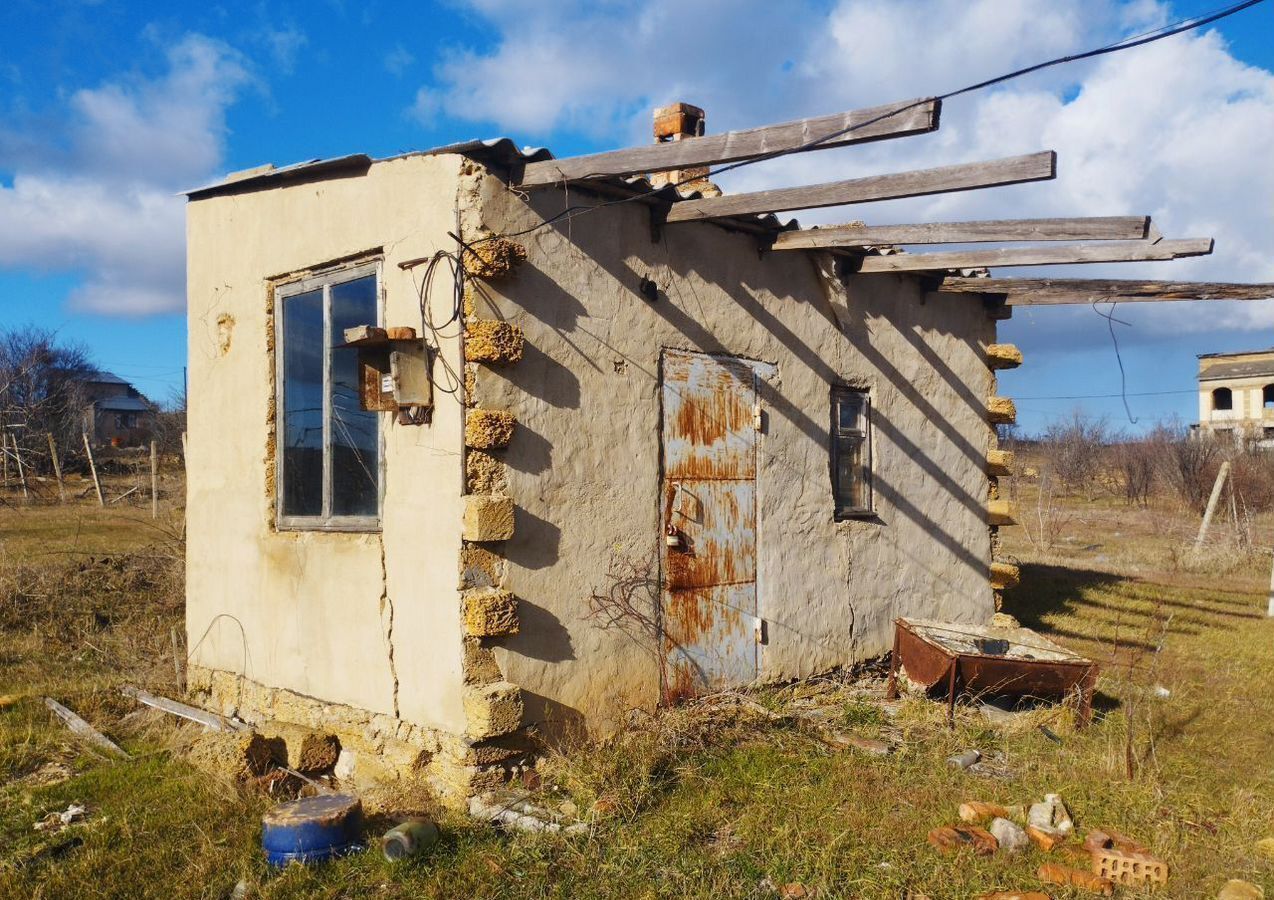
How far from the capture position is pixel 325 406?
21.9 ft

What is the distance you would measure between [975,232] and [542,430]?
306 cm

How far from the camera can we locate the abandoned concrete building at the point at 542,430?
5.74 metres

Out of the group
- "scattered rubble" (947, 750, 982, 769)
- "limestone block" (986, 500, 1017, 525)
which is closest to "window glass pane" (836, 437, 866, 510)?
"limestone block" (986, 500, 1017, 525)

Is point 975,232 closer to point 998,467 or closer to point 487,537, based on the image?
point 487,537

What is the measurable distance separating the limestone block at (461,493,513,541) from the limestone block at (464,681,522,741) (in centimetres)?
84

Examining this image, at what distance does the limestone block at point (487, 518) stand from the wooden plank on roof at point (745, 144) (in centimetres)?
186

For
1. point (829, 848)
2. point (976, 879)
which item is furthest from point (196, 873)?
point (976, 879)

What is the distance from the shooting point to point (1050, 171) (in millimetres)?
4832

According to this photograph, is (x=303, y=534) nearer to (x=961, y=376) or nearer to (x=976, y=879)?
(x=976, y=879)

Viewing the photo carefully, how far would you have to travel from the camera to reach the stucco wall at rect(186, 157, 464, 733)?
5840mm

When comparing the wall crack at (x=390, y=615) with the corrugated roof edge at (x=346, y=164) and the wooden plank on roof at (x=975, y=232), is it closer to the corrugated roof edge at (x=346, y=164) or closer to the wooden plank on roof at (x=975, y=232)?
Result: the corrugated roof edge at (x=346, y=164)

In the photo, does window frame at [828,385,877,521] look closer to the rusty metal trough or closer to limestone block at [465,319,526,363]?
the rusty metal trough

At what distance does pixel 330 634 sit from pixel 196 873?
195 cm

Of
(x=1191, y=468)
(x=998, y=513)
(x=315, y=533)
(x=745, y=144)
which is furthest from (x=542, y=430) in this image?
(x=1191, y=468)
